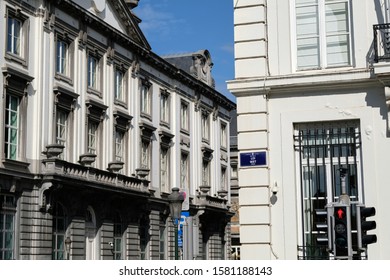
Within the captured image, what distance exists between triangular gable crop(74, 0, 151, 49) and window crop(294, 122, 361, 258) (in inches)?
1131

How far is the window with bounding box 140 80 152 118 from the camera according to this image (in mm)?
47719

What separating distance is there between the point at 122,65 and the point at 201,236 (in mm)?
15517

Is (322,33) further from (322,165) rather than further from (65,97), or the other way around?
(65,97)

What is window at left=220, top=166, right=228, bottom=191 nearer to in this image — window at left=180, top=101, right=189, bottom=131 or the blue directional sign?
window at left=180, top=101, right=189, bottom=131

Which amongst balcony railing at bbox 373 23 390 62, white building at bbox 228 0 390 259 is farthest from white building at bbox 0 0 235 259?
balcony railing at bbox 373 23 390 62

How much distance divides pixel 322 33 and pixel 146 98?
116 ft

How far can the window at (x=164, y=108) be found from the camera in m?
50.7

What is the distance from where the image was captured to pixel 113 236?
41.7m

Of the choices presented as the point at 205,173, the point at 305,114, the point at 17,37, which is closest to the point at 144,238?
the point at 205,173

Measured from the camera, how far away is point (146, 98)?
159ft

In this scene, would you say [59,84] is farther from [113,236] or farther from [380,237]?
[380,237]

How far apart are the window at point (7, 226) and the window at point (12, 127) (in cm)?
196

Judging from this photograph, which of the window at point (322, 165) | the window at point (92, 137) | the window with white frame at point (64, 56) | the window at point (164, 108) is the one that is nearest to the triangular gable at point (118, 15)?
the window with white frame at point (64, 56)

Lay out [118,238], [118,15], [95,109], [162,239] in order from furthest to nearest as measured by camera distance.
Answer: [162,239], [118,15], [118,238], [95,109]
